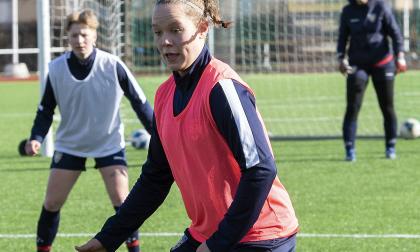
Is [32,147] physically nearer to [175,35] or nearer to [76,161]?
[76,161]

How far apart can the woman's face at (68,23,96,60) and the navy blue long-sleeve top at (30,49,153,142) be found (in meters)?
0.08

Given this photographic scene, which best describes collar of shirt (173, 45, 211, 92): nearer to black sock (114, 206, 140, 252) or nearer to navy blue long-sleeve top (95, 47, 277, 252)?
navy blue long-sleeve top (95, 47, 277, 252)

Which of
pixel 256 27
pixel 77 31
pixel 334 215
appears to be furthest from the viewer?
pixel 256 27

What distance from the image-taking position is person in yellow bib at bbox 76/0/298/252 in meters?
3.41

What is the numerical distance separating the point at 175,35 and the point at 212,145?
1.32 feet

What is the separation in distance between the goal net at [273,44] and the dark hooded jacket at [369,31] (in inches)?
132

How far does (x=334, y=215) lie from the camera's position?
27.6 ft

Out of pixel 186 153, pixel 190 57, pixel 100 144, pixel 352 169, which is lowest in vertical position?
pixel 352 169

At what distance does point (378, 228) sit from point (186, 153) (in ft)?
14.5

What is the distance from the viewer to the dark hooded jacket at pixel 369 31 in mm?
11328

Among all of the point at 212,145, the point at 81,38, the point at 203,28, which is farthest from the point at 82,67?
the point at 212,145

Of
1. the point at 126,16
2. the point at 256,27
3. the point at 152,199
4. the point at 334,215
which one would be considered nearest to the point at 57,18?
the point at 126,16

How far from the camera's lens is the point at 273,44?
16438mm

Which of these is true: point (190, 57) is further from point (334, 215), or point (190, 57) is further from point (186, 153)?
point (334, 215)
